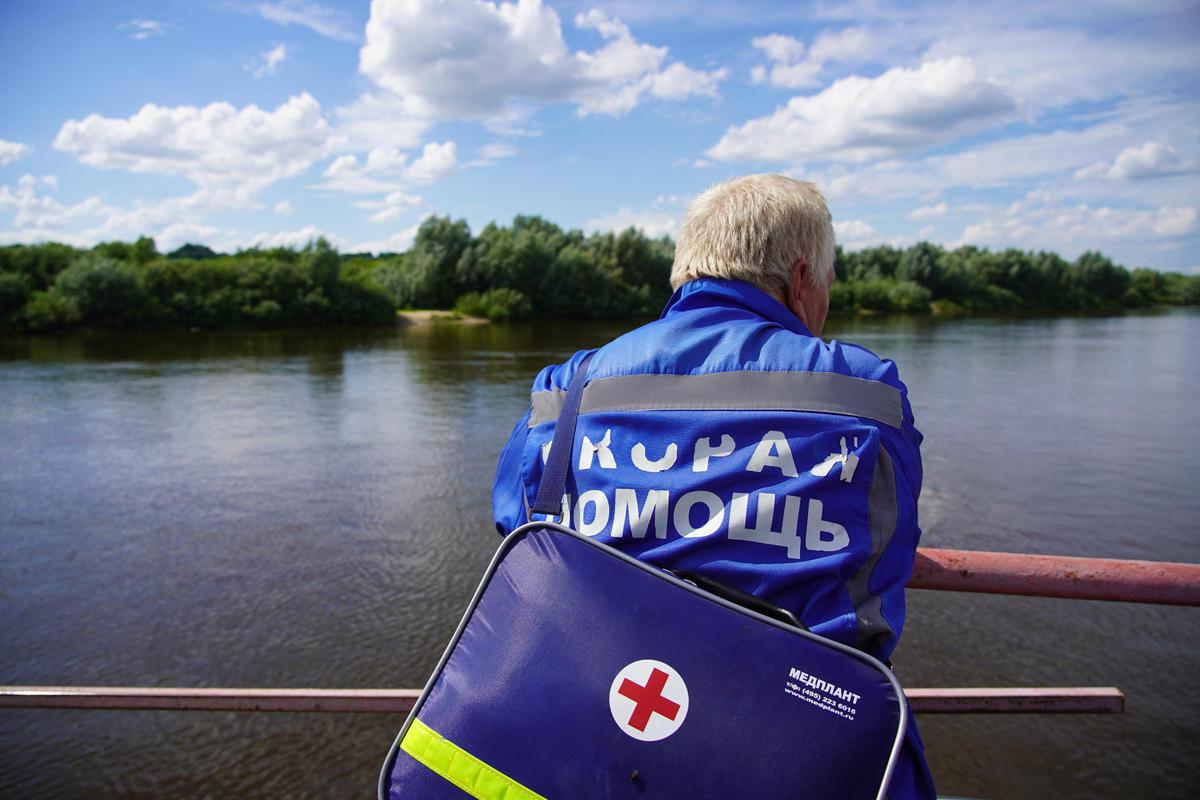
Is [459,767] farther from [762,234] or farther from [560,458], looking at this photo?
[762,234]

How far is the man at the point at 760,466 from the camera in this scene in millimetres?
1498

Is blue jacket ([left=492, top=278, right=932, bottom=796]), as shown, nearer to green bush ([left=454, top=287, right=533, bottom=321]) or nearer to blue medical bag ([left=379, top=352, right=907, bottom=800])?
blue medical bag ([left=379, top=352, right=907, bottom=800])

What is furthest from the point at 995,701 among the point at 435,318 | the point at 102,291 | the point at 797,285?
the point at 435,318

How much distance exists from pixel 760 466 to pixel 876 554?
271 mm

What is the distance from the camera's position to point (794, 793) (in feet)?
4.25

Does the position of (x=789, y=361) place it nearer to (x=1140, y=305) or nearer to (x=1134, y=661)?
(x=1134, y=661)

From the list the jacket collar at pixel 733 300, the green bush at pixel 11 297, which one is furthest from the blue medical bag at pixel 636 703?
the green bush at pixel 11 297

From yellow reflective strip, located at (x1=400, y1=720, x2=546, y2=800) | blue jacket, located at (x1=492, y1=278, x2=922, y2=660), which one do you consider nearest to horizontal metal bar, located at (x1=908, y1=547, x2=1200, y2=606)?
blue jacket, located at (x1=492, y1=278, x2=922, y2=660)

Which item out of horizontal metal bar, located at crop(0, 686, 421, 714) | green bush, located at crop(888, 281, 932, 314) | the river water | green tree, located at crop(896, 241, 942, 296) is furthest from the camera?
green tree, located at crop(896, 241, 942, 296)

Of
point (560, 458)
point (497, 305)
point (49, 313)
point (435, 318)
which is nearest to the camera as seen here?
point (560, 458)

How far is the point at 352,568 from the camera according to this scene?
8.94 meters

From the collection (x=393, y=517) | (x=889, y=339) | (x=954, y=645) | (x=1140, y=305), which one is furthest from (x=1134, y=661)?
(x=1140, y=305)

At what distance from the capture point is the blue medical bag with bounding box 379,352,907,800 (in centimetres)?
132

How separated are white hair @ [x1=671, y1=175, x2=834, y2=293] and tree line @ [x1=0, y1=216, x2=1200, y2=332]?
1666 inches
